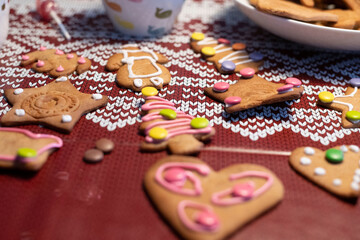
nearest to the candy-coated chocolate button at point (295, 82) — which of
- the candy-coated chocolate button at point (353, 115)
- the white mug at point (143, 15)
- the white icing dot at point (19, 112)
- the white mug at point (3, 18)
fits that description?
the candy-coated chocolate button at point (353, 115)

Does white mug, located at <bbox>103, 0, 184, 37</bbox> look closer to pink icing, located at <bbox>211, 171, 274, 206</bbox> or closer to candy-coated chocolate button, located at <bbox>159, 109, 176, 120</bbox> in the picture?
candy-coated chocolate button, located at <bbox>159, 109, 176, 120</bbox>

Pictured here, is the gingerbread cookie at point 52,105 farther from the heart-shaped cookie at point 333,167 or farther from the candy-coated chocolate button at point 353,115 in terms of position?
the candy-coated chocolate button at point 353,115

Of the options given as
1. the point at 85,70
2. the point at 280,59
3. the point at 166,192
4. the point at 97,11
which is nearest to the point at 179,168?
the point at 166,192

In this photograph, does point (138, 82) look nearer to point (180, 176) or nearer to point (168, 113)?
point (168, 113)

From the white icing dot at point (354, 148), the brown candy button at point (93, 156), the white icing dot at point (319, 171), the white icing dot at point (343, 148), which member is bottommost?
the brown candy button at point (93, 156)

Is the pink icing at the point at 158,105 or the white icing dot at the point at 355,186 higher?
the pink icing at the point at 158,105

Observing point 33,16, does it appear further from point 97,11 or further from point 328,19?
point 328,19

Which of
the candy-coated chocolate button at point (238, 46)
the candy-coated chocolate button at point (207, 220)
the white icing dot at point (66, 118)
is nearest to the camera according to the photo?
the candy-coated chocolate button at point (207, 220)
